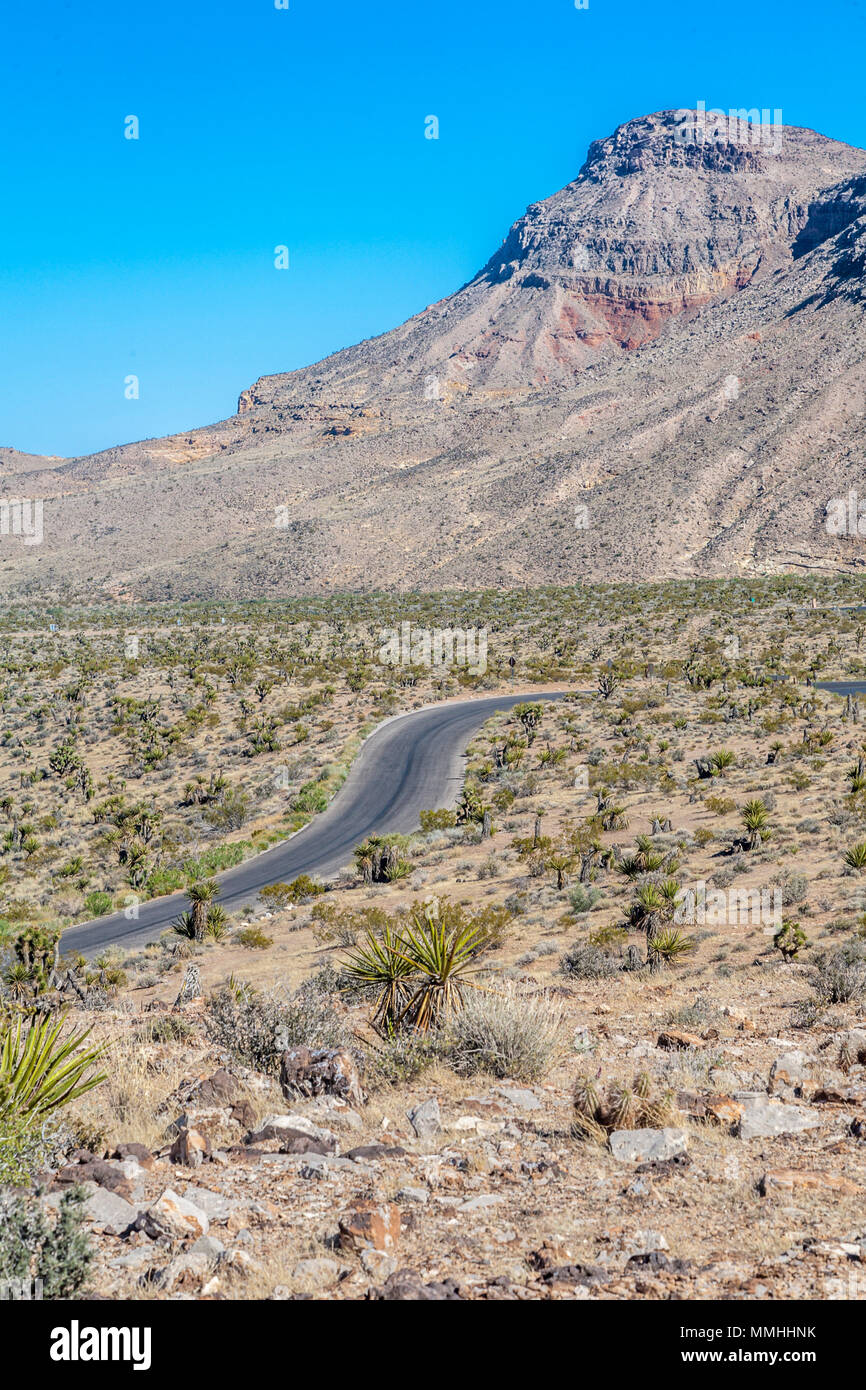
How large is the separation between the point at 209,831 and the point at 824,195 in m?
169

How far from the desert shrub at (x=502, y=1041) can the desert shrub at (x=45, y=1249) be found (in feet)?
12.9

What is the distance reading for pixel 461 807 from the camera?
27.0 m

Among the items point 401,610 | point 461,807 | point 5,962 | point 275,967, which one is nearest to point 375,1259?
point 275,967

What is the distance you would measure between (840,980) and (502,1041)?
14.1 feet

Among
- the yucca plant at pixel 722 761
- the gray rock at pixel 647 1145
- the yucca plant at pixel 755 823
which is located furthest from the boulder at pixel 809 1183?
the yucca plant at pixel 722 761

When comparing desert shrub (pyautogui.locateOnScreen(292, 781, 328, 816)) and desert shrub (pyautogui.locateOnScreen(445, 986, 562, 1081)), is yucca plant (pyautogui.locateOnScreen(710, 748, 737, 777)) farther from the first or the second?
desert shrub (pyautogui.locateOnScreen(445, 986, 562, 1081))

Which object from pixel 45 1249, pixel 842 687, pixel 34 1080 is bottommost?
pixel 45 1249

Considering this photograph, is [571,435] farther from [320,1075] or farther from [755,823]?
[320,1075]

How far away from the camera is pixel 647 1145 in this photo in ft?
20.6

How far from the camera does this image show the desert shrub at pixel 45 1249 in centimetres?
457

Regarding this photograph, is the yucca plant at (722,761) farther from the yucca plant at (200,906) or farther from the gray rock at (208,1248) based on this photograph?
the gray rock at (208,1248)

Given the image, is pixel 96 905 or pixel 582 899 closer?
pixel 582 899

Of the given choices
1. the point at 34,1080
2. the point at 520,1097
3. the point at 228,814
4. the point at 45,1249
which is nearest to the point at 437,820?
the point at 228,814
